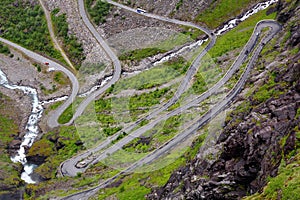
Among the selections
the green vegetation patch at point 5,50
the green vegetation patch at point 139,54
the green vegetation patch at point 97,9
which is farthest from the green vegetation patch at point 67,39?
the green vegetation patch at point 5,50

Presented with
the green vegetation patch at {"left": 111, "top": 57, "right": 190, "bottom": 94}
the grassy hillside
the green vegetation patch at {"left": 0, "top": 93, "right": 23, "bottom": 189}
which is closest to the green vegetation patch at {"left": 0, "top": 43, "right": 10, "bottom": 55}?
the green vegetation patch at {"left": 0, "top": 93, "right": 23, "bottom": 189}

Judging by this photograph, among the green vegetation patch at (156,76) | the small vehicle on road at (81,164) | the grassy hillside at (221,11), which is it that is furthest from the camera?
the grassy hillside at (221,11)

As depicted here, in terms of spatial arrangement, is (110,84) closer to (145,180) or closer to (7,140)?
(7,140)

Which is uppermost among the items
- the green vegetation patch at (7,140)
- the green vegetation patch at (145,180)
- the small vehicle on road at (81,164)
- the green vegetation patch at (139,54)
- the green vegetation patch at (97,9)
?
the green vegetation patch at (97,9)

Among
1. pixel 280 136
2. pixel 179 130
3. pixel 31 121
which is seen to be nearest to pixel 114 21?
pixel 31 121

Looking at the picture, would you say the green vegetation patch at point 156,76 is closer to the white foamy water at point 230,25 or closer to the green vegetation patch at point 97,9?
the white foamy water at point 230,25

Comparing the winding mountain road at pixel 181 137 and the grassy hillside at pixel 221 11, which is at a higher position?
the grassy hillside at pixel 221 11
